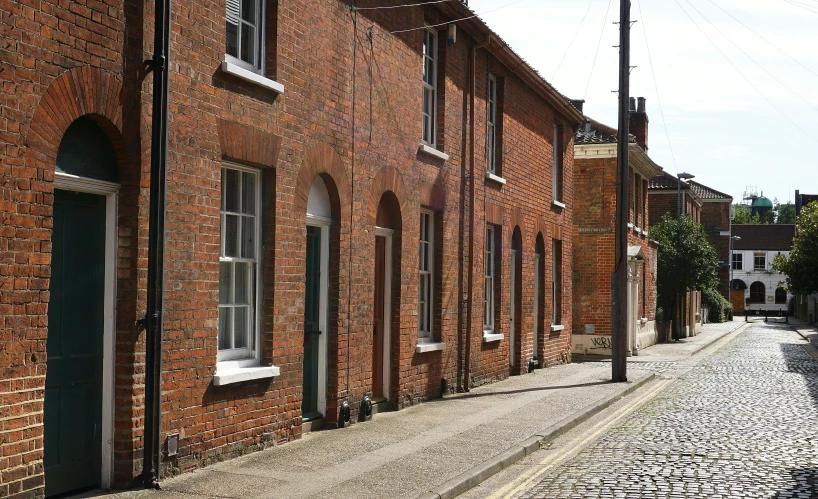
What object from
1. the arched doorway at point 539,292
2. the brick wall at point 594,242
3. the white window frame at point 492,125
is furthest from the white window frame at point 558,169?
the white window frame at point 492,125

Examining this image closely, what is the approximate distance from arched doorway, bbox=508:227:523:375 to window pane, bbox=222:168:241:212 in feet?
34.7

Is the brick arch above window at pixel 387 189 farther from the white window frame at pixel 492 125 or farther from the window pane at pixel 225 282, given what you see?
the white window frame at pixel 492 125

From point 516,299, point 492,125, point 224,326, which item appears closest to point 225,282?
point 224,326

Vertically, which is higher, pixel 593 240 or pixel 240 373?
pixel 593 240

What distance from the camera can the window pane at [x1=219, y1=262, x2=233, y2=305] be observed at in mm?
9078

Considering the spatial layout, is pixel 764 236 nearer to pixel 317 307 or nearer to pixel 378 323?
pixel 378 323

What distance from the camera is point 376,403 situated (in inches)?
500

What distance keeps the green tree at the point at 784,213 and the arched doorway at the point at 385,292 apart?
5841 inches

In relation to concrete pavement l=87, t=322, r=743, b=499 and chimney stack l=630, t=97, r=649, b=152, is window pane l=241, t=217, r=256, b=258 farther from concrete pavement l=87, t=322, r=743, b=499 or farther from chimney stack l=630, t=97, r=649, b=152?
chimney stack l=630, t=97, r=649, b=152

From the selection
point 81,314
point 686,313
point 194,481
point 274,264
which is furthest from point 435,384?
point 686,313

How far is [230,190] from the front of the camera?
9.24m

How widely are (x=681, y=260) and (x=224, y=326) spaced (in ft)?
106

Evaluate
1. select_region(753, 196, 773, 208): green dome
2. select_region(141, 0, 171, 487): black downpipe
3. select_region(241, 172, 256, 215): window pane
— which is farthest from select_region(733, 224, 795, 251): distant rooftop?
select_region(141, 0, 171, 487): black downpipe

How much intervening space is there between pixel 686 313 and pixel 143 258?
1547 inches
